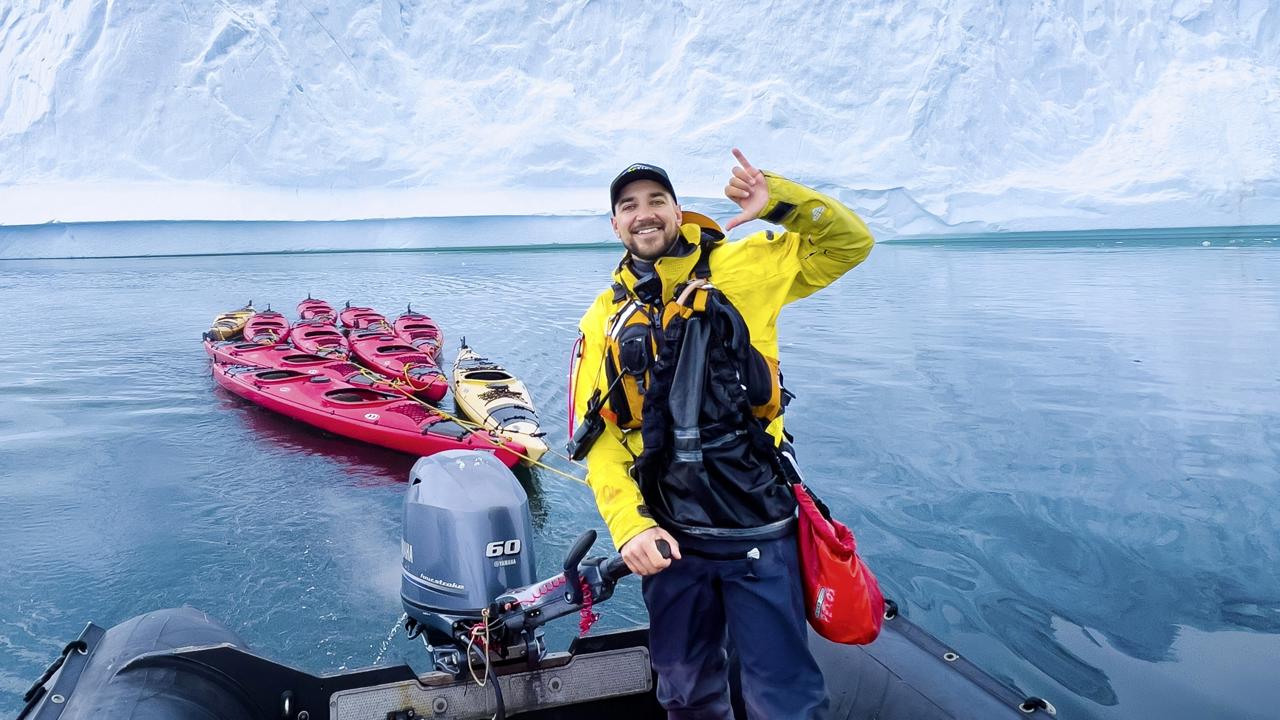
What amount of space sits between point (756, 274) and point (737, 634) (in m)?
0.80

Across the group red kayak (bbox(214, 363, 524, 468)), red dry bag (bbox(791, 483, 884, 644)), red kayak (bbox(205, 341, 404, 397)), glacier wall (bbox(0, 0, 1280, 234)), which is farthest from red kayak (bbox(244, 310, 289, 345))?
glacier wall (bbox(0, 0, 1280, 234))

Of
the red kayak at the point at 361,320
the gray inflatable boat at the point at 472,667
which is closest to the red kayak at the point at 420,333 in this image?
the red kayak at the point at 361,320

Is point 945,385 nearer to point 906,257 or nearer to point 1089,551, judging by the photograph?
point 1089,551

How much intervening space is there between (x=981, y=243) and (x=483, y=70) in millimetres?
20303

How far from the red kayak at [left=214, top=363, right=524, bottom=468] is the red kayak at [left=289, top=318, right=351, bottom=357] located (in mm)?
1168

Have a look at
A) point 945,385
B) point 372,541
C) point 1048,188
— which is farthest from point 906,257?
point 372,541

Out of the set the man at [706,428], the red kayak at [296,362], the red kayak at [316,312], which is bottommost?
the red kayak at [296,362]

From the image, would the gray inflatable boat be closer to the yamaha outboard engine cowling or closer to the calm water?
the yamaha outboard engine cowling

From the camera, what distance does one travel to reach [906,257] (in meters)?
27.2

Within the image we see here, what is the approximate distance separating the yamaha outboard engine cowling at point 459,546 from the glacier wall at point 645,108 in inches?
1038

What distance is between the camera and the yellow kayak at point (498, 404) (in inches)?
244

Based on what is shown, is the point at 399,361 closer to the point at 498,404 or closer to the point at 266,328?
the point at 498,404

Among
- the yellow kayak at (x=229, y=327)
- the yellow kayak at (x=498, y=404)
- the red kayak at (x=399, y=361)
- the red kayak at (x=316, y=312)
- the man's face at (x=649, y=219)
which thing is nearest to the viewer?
the man's face at (x=649, y=219)

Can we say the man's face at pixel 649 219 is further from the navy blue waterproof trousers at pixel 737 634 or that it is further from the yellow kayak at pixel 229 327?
the yellow kayak at pixel 229 327
